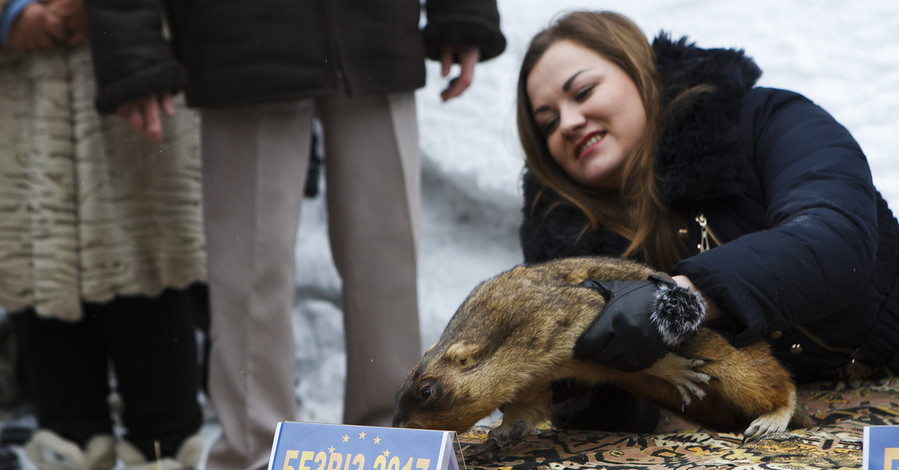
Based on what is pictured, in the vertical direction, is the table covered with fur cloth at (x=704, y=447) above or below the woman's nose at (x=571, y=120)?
below

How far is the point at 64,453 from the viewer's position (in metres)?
2.18

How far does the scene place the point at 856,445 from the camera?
1317 millimetres

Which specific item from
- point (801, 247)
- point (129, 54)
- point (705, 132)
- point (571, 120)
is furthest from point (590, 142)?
point (129, 54)

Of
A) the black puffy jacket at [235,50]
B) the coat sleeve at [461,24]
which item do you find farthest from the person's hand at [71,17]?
the coat sleeve at [461,24]

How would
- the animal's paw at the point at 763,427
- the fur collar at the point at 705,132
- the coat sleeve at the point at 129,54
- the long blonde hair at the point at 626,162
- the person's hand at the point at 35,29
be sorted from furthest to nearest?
the person's hand at the point at 35,29
the coat sleeve at the point at 129,54
the long blonde hair at the point at 626,162
the fur collar at the point at 705,132
the animal's paw at the point at 763,427

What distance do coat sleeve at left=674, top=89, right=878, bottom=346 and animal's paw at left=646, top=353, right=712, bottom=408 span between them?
80 millimetres

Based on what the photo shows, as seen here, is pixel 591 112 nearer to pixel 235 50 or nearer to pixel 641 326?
pixel 641 326

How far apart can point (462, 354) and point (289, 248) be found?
2.55 feet

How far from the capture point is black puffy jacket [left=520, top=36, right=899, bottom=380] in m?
1.30

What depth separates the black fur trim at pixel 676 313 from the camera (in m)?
1.26

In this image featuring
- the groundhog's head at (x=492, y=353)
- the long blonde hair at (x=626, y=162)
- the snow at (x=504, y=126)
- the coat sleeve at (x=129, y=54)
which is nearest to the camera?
the groundhog's head at (x=492, y=353)

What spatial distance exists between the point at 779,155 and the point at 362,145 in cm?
90

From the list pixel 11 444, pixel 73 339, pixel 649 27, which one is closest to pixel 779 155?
pixel 649 27

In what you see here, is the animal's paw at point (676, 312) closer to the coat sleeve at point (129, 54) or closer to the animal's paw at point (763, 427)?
the animal's paw at point (763, 427)
